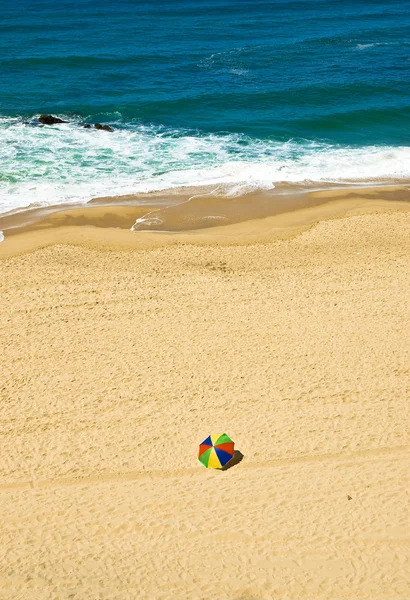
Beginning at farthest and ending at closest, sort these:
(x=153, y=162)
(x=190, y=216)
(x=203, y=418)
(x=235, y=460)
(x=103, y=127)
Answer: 1. (x=103, y=127)
2. (x=153, y=162)
3. (x=190, y=216)
4. (x=203, y=418)
5. (x=235, y=460)

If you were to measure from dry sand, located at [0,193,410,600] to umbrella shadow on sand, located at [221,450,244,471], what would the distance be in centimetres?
10

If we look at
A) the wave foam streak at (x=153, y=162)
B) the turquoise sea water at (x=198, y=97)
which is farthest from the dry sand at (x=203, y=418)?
the turquoise sea water at (x=198, y=97)

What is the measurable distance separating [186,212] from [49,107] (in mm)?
15017

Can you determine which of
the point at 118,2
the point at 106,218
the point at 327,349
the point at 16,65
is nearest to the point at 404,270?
the point at 327,349

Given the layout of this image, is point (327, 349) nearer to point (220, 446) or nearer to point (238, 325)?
point (238, 325)

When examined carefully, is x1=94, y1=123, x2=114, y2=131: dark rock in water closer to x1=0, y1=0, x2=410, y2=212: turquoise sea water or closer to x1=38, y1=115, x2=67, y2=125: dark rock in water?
x1=0, y1=0, x2=410, y2=212: turquoise sea water

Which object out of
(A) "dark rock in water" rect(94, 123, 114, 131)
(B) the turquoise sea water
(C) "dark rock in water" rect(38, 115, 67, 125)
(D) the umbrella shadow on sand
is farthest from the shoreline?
(C) "dark rock in water" rect(38, 115, 67, 125)

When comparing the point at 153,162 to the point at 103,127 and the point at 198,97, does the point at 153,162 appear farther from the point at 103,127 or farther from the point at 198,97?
the point at 198,97

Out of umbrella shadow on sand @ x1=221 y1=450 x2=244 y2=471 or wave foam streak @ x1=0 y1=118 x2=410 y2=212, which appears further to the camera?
wave foam streak @ x1=0 y1=118 x2=410 y2=212

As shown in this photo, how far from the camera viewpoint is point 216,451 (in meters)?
11.7

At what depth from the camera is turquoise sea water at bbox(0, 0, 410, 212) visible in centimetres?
2728

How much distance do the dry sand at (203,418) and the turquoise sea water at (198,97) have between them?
747 cm

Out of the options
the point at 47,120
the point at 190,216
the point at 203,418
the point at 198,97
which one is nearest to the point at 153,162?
the point at 190,216

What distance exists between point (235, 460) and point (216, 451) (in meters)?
0.54
